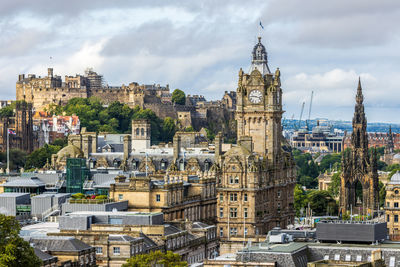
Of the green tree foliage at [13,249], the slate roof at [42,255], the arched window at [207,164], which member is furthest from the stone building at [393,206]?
the green tree foliage at [13,249]

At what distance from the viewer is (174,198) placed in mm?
135625

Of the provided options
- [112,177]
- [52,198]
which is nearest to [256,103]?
[112,177]

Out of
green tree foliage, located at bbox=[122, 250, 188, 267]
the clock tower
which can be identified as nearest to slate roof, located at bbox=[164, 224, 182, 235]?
green tree foliage, located at bbox=[122, 250, 188, 267]

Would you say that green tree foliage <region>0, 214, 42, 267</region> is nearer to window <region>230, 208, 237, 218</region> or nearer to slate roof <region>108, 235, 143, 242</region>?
slate roof <region>108, 235, 143, 242</region>

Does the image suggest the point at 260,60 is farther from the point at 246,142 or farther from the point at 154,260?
the point at 154,260

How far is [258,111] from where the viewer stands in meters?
160

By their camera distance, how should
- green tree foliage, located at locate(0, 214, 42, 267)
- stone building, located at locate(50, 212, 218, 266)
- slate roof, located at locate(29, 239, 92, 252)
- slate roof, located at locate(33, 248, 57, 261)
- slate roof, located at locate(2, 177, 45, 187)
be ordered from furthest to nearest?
slate roof, located at locate(2, 177, 45, 187) < stone building, located at locate(50, 212, 218, 266) < slate roof, located at locate(29, 239, 92, 252) < slate roof, located at locate(33, 248, 57, 261) < green tree foliage, located at locate(0, 214, 42, 267)

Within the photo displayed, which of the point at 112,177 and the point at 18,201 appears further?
the point at 112,177

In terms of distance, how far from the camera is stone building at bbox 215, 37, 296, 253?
5940 inches

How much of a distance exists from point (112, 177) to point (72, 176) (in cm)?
465

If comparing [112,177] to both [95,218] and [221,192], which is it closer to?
[221,192]

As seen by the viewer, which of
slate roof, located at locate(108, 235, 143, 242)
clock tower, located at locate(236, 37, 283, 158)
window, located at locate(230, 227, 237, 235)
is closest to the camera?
slate roof, located at locate(108, 235, 143, 242)

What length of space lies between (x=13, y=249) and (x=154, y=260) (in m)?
14.1

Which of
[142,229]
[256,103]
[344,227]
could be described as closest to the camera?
[344,227]
